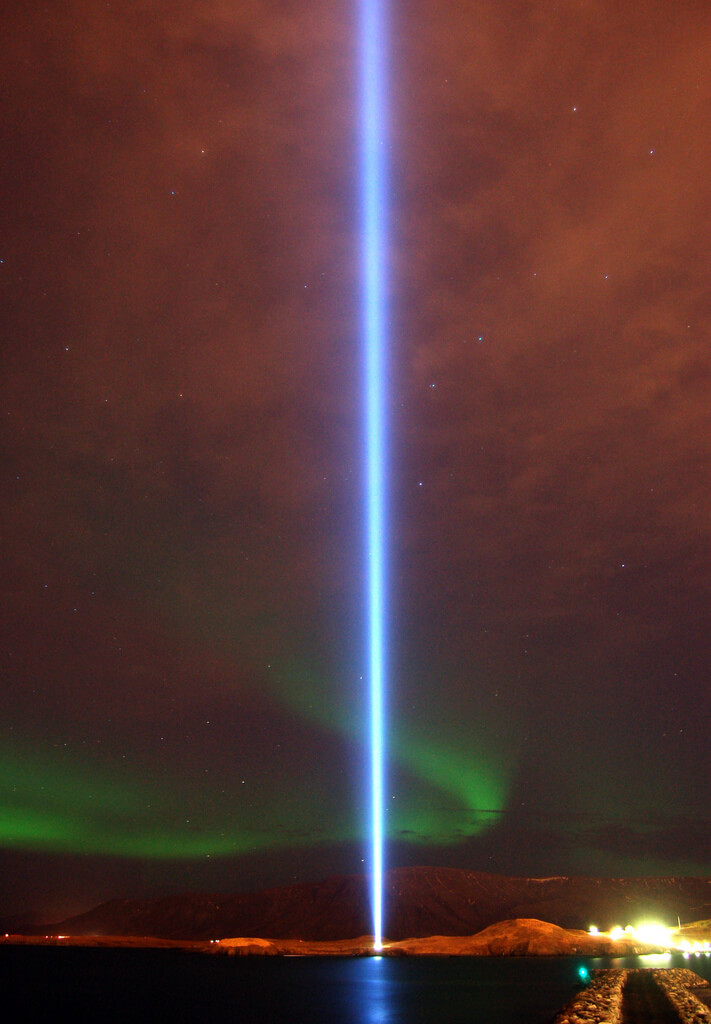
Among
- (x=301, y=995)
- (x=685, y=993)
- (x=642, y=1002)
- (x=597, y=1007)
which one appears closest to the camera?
(x=597, y=1007)

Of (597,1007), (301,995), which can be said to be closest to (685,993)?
(597,1007)

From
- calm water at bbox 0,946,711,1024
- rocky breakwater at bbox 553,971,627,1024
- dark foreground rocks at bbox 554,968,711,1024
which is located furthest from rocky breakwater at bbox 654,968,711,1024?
calm water at bbox 0,946,711,1024

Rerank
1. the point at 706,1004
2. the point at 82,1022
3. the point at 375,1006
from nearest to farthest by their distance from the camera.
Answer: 1. the point at 706,1004
2. the point at 82,1022
3. the point at 375,1006

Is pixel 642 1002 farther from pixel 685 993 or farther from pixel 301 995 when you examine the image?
pixel 301 995

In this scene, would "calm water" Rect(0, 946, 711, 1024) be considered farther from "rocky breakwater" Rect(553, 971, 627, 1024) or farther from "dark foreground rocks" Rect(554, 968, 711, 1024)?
"dark foreground rocks" Rect(554, 968, 711, 1024)

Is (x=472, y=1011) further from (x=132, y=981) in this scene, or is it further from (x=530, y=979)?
(x=132, y=981)

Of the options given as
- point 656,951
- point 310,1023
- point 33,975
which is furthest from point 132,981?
point 656,951

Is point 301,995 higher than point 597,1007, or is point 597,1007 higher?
point 597,1007
